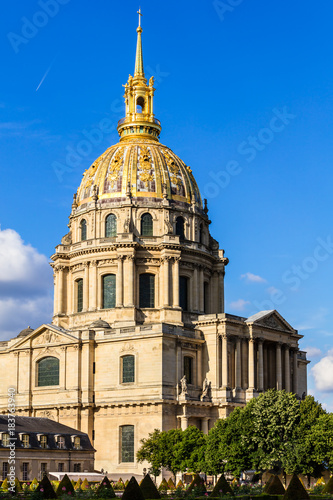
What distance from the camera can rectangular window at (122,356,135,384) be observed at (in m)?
87.9

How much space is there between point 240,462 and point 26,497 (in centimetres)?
2350

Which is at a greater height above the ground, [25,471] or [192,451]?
[192,451]

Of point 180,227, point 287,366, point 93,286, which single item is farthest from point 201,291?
point 287,366

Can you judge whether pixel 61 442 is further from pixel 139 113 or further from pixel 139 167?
pixel 139 113

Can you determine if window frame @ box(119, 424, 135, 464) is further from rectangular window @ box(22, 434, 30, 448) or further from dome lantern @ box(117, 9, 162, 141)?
dome lantern @ box(117, 9, 162, 141)

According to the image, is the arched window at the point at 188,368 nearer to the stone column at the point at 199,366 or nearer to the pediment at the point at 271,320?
the stone column at the point at 199,366

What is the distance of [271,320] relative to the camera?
315 feet

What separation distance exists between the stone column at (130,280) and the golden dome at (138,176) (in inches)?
312

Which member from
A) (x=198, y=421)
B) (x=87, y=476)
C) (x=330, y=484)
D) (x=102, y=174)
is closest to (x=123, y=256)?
(x=102, y=174)

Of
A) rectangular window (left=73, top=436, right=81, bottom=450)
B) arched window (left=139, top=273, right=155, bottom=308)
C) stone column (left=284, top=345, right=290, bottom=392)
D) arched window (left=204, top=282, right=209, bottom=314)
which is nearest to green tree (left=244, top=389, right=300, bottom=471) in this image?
rectangular window (left=73, top=436, right=81, bottom=450)

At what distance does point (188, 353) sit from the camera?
3521 inches

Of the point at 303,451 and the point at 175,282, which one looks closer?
the point at 303,451

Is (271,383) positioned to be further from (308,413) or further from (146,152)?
(146,152)

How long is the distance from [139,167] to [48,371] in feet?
80.8
